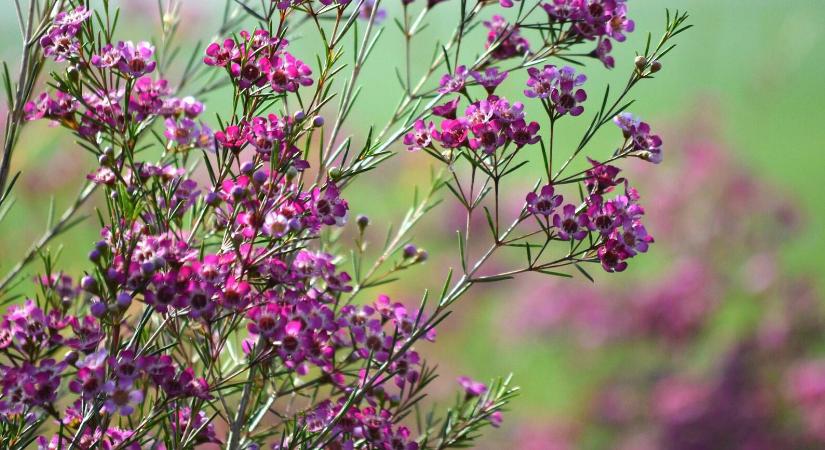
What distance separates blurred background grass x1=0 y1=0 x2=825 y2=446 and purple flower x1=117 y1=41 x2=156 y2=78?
20 cm

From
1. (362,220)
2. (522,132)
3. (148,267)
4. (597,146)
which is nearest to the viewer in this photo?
(148,267)

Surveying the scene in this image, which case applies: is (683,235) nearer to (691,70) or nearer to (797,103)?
(691,70)

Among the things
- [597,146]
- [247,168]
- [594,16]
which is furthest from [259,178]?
[597,146]

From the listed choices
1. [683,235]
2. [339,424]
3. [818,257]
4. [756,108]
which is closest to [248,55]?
[339,424]

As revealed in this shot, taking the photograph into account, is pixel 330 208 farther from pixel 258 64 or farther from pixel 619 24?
pixel 619 24

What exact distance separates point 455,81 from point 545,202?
0.47ft

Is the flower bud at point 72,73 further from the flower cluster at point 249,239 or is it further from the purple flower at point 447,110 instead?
the purple flower at point 447,110

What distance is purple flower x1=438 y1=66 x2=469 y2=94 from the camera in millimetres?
756

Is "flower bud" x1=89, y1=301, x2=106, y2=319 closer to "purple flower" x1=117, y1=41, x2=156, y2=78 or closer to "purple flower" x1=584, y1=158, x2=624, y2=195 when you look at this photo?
"purple flower" x1=117, y1=41, x2=156, y2=78

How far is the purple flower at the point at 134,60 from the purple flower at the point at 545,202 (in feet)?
1.09

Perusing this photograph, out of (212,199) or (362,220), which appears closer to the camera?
(212,199)

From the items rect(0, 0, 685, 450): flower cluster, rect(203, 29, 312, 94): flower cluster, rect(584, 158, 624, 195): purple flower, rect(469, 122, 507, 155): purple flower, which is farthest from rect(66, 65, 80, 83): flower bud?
rect(584, 158, 624, 195): purple flower

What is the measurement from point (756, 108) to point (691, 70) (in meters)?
0.81

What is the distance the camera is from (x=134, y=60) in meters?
0.70
